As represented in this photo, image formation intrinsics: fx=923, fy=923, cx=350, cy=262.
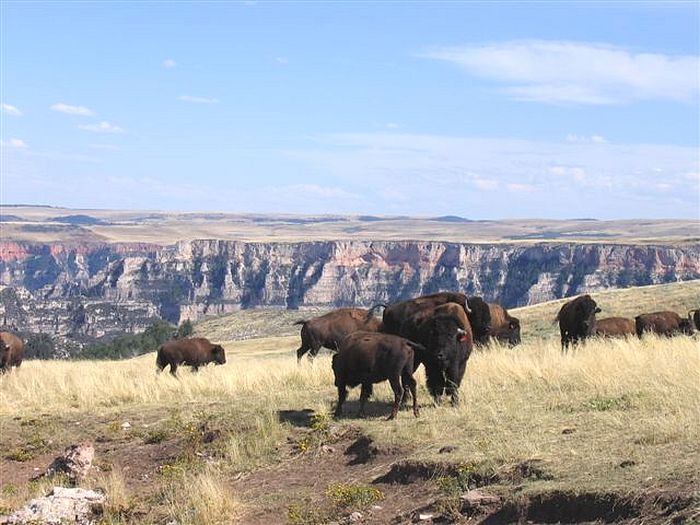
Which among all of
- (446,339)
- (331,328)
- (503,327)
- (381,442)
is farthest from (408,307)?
(503,327)

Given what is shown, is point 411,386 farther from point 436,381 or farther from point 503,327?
point 503,327

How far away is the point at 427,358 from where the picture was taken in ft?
48.1

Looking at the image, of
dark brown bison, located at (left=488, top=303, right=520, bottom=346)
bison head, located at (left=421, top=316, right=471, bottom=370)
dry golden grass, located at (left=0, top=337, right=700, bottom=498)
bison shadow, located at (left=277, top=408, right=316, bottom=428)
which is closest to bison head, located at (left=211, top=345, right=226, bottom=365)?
dry golden grass, located at (left=0, top=337, right=700, bottom=498)

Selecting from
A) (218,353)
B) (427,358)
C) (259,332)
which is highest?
(427,358)

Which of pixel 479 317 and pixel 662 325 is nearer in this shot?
pixel 479 317

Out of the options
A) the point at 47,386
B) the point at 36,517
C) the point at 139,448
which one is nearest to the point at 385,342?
the point at 139,448

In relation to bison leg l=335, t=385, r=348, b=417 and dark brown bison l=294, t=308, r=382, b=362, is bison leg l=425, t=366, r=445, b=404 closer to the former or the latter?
bison leg l=335, t=385, r=348, b=417

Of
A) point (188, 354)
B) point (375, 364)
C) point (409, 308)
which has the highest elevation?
point (409, 308)

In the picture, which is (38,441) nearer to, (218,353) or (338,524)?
(338,524)

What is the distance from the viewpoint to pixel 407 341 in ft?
46.1

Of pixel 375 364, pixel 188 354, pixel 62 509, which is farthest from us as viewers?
pixel 188 354

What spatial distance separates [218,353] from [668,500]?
20.4 m

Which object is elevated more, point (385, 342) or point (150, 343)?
point (385, 342)

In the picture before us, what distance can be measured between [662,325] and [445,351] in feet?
44.7
